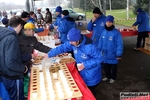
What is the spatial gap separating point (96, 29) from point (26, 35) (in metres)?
2.64

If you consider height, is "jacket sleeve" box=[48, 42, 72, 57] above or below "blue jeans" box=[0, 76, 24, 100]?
above

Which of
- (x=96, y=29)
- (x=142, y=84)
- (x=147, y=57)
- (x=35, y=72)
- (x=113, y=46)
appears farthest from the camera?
(x=147, y=57)

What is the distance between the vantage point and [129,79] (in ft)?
15.5

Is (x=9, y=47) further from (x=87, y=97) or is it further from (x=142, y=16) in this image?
(x=142, y=16)

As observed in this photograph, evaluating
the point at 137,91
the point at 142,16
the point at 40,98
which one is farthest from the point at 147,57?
the point at 40,98

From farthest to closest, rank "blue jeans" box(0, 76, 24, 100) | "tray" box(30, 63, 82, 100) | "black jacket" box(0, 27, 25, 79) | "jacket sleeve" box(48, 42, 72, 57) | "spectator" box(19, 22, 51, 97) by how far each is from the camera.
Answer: "spectator" box(19, 22, 51, 97) < "jacket sleeve" box(48, 42, 72, 57) < "blue jeans" box(0, 76, 24, 100) < "black jacket" box(0, 27, 25, 79) < "tray" box(30, 63, 82, 100)

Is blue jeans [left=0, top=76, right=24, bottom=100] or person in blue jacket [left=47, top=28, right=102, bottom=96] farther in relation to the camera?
blue jeans [left=0, top=76, right=24, bottom=100]

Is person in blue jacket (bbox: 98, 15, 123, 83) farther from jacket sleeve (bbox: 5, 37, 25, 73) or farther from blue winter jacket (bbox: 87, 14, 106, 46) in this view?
jacket sleeve (bbox: 5, 37, 25, 73)

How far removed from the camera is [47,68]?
2914 millimetres

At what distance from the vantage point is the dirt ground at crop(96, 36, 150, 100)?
4063mm

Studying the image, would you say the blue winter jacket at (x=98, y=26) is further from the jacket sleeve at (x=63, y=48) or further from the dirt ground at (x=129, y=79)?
the jacket sleeve at (x=63, y=48)

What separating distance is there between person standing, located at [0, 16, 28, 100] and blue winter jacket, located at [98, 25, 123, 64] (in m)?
1.97

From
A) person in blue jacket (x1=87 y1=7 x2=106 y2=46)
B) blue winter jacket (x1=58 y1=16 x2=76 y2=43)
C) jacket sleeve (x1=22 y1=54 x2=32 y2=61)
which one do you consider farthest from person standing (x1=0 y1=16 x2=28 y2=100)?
person in blue jacket (x1=87 y1=7 x2=106 y2=46)

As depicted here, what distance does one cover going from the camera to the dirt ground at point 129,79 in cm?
406
